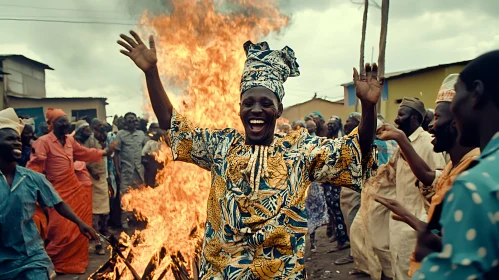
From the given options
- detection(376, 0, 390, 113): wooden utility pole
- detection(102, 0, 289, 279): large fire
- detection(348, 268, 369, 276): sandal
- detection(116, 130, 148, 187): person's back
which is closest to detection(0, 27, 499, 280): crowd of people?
detection(102, 0, 289, 279): large fire

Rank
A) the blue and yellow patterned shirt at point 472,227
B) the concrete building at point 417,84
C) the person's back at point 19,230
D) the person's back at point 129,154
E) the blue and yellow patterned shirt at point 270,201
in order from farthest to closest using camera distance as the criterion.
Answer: the concrete building at point 417,84, the person's back at point 129,154, the person's back at point 19,230, the blue and yellow patterned shirt at point 270,201, the blue and yellow patterned shirt at point 472,227

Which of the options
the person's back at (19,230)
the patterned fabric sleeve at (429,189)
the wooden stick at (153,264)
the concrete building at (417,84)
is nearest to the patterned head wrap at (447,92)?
the patterned fabric sleeve at (429,189)

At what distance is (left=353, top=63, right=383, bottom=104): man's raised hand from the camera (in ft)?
8.98

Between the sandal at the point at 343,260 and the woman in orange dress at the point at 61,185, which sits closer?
the woman in orange dress at the point at 61,185

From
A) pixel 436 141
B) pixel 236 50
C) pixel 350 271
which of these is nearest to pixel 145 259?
pixel 236 50

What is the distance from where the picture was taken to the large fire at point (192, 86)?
421 centimetres

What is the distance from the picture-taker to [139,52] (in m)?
3.14

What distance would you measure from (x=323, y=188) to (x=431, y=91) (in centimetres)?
1370

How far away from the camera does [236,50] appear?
430 centimetres

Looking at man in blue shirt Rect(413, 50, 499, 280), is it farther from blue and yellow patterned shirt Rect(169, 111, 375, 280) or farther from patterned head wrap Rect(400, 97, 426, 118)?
patterned head wrap Rect(400, 97, 426, 118)

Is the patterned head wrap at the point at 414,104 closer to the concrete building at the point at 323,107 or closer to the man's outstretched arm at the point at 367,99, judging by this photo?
the man's outstretched arm at the point at 367,99

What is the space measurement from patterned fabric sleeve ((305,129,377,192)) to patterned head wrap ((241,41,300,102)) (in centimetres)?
47

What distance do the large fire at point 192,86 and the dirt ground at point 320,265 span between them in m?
3.48

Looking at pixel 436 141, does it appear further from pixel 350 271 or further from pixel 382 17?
pixel 382 17
